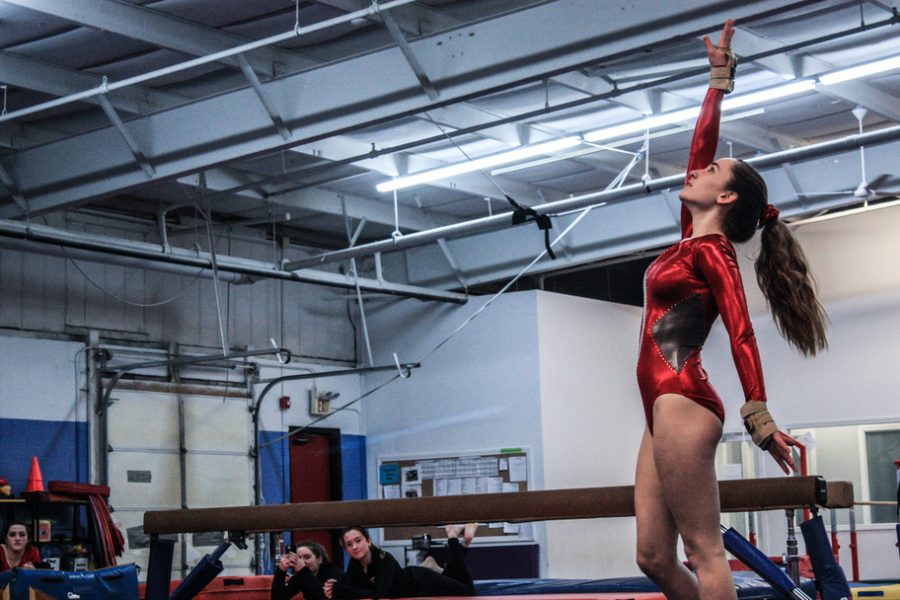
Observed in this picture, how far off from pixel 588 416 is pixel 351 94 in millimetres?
6614

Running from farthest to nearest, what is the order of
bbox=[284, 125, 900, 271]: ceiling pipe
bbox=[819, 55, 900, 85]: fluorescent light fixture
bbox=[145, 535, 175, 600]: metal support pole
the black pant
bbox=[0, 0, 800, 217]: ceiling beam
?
bbox=[284, 125, 900, 271]: ceiling pipe
bbox=[819, 55, 900, 85]: fluorescent light fixture
the black pant
bbox=[0, 0, 800, 217]: ceiling beam
bbox=[145, 535, 175, 600]: metal support pole

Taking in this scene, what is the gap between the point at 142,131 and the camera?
9.32 metres

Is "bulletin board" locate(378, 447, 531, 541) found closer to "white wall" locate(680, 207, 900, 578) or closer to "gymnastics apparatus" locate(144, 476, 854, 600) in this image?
"white wall" locate(680, 207, 900, 578)

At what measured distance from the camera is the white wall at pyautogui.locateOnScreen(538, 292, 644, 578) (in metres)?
13.3

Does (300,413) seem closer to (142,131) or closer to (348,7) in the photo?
(142,131)

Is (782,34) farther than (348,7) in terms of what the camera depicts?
Yes

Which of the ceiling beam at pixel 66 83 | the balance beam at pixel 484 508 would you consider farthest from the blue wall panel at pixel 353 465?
the balance beam at pixel 484 508

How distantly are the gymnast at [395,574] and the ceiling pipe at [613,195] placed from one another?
12.0 ft

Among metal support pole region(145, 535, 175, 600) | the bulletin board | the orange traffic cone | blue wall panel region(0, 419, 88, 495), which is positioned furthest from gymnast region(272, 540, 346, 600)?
the bulletin board

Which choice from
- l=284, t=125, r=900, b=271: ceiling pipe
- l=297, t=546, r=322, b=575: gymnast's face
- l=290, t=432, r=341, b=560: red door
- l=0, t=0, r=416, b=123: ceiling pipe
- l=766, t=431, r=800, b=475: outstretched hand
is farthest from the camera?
l=290, t=432, r=341, b=560: red door

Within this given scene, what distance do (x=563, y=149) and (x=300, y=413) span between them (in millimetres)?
4789

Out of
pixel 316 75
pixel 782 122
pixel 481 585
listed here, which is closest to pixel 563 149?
pixel 782 122

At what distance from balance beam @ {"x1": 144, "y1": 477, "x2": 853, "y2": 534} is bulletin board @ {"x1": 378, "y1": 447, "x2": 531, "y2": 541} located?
8.39 metres

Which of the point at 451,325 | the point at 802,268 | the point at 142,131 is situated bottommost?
the point at 802,268
